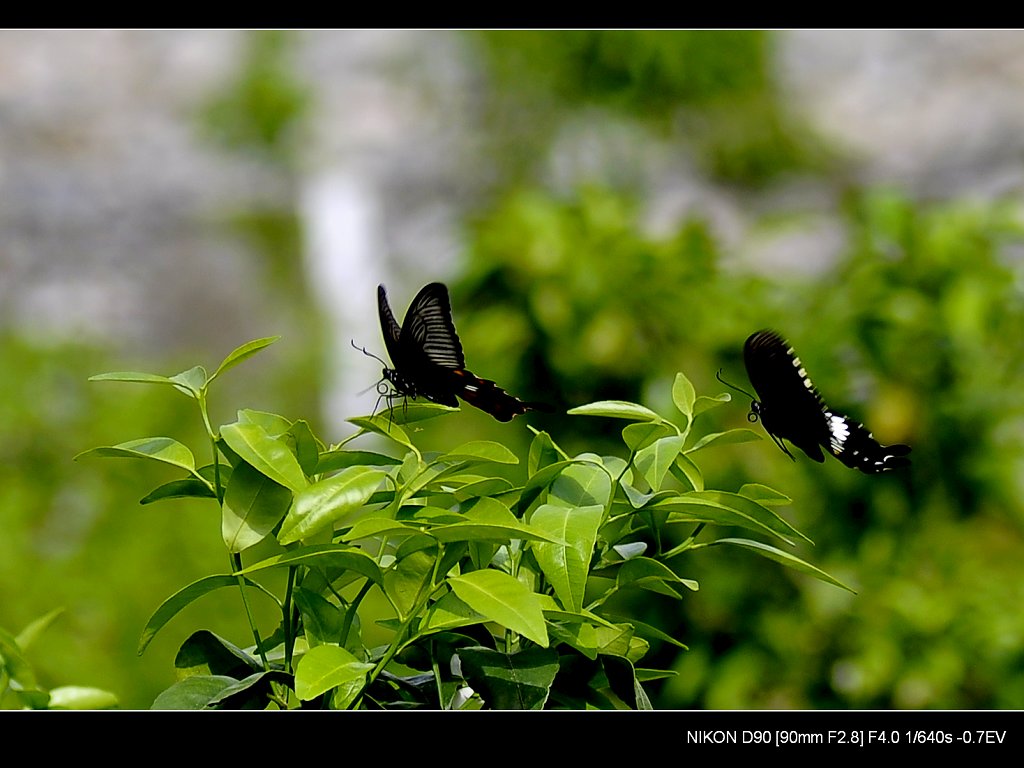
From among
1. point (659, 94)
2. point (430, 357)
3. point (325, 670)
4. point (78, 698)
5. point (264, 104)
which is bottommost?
point (78, 698)

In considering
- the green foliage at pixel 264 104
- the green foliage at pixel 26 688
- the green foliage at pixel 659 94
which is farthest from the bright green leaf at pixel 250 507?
the green foliage at pixel 264 104

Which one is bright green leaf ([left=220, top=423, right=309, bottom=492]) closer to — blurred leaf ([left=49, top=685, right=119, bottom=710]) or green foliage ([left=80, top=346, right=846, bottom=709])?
green foliage ([left=80, top=346, right=846, bottom=709])

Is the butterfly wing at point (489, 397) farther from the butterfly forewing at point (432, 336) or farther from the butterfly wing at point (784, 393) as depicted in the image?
the butterfly wing at point (784, 393)

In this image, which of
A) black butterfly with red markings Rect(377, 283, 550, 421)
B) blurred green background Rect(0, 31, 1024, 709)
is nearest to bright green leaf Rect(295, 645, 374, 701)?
black butterfly with red markings Rect(377, 283, 550, 421)

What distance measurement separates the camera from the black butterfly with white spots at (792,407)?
663 millimetres

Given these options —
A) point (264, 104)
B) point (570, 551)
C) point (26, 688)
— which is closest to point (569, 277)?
point (26, 688)

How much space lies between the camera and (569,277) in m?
1.71

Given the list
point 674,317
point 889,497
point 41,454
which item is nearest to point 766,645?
point 889,497

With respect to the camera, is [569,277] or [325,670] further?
[569,277]

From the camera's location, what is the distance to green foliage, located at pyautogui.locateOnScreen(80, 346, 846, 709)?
0.48 meters

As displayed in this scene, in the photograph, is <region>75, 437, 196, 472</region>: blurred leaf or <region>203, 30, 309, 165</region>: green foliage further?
<region>203, 30, 309, 165</region>: green foliage

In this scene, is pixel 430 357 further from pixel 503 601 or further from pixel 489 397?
pixel 503 601

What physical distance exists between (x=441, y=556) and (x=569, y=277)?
1239 mm

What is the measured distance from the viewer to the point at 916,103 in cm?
495
